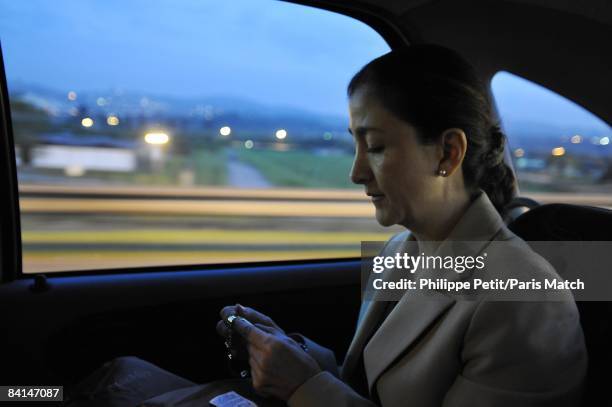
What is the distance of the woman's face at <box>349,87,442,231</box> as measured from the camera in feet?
3.94

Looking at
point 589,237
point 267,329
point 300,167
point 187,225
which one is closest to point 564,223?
point 589,237

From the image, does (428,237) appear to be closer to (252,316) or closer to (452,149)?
(452,149)

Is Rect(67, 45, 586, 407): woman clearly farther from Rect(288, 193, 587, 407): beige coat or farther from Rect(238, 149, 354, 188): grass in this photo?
Rect(238, 149, 354, 188): grass

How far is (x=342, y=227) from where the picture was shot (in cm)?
273

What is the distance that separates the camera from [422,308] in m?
1.21

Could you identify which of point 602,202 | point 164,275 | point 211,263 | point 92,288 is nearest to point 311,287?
point 211,263

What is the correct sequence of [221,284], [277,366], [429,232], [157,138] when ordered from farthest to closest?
[157,138], [221,284], [429,232], [277,366]

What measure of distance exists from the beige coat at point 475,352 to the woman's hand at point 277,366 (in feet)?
0.08

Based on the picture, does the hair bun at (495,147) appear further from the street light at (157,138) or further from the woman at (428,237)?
the street light at (157,138)

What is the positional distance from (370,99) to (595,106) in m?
1.04

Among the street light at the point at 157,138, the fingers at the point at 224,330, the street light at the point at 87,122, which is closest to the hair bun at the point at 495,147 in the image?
the fingers at the point at 224,330

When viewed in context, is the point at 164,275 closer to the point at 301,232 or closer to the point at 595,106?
the point at 301,232

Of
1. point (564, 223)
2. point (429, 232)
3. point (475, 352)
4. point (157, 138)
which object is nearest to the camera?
point (475, 352)

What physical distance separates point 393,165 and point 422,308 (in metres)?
0.33
